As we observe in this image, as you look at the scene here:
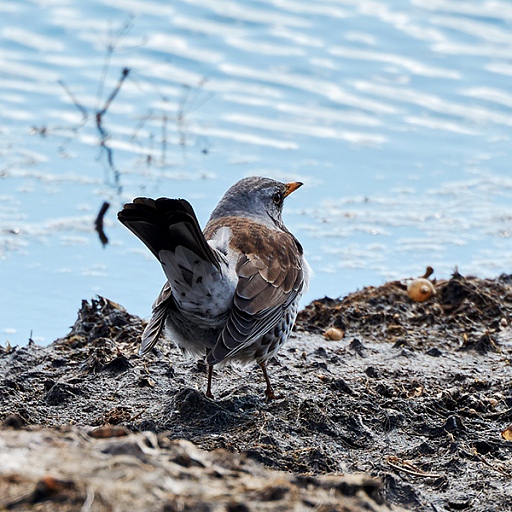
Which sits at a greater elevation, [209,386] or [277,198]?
[277,198]

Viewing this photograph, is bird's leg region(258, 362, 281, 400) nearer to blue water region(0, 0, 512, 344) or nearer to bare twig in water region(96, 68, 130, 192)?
blue water region(0, 0, 512, 344)

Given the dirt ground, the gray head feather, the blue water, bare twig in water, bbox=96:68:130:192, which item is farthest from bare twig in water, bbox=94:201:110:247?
the gray head feather

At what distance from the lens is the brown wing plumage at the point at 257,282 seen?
525 centimetres

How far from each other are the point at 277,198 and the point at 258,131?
4725 millimetres

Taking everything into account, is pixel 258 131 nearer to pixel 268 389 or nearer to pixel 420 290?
pixel 420 290

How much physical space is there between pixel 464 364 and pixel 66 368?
8.78 feet

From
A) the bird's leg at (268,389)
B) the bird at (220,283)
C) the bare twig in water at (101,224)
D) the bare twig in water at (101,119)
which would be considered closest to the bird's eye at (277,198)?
the bird at (220,283)

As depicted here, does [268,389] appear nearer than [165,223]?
No


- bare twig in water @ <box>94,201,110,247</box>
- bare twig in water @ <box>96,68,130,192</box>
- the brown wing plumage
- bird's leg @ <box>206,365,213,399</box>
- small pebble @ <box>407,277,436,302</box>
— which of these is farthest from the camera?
bare twig in water @ <box>96,68,130,192</box>

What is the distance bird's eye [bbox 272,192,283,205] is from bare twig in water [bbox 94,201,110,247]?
263 centimetres

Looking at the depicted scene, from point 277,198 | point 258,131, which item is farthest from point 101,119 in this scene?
point 277,198

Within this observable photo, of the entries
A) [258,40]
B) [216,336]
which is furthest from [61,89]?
[216,336]

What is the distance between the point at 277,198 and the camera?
6.71 metres

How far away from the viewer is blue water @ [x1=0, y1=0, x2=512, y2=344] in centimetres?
871
